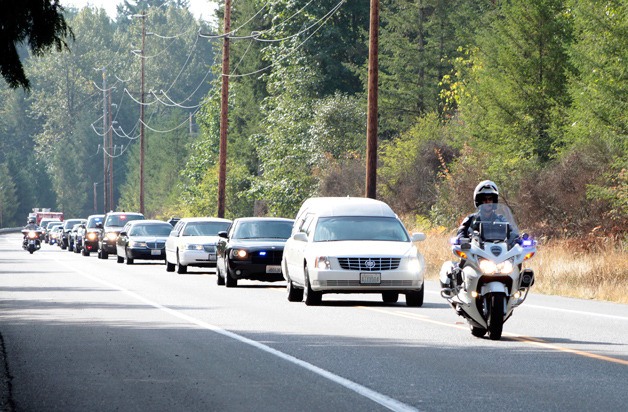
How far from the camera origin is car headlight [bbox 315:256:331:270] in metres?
23.0

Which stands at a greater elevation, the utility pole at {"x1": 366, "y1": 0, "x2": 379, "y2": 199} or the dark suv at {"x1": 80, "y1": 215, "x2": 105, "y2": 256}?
the utility pole at {"x1": 366, "y1": 0, "x2": 379, "y2": 199}

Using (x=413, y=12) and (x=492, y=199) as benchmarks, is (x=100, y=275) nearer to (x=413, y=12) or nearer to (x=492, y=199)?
(x=492, y=199)

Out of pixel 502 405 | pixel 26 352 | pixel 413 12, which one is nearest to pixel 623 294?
pixel 26 352

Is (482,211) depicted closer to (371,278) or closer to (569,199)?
(371,278)

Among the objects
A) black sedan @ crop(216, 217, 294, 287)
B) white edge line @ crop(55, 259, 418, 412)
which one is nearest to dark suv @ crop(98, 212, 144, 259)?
black sedan @ crop(216, 217, 294, 287)

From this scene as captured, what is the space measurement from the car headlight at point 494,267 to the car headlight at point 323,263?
21.4ft

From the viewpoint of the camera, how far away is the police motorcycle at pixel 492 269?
16.6 m

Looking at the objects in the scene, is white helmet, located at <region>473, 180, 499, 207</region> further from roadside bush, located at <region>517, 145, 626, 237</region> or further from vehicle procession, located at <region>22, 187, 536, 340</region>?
roadside bush, located at <region>517, 145, 626, 237</region>

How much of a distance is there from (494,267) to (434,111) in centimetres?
4956

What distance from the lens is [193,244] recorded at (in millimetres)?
37781

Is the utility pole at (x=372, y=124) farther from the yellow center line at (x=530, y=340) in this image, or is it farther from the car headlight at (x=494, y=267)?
the car headlight at (x=494, y=267)

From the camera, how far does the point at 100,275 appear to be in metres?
37.9

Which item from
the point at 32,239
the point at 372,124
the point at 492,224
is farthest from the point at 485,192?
the point at 32,239

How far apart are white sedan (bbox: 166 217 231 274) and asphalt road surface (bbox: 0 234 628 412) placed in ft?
38.9
